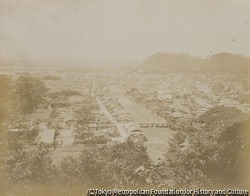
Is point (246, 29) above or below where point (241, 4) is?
below

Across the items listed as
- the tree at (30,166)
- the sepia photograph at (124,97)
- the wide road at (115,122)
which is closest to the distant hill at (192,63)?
the sepia photograph at (124,97)

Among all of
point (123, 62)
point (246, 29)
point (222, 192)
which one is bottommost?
point (222, 192)

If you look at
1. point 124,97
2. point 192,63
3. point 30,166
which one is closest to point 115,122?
point 124,97

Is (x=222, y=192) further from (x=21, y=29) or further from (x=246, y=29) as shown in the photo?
(x=21, y=29)

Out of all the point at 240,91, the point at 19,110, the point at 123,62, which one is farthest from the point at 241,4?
the point at 19,110

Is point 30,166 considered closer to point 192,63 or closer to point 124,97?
point 124,97

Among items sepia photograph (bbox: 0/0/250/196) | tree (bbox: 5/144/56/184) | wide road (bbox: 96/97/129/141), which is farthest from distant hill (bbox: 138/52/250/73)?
tree (bbox: 5/144/56/184)

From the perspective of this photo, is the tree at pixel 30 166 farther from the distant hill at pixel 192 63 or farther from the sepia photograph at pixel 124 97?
the distant hill at pixel 192 63
